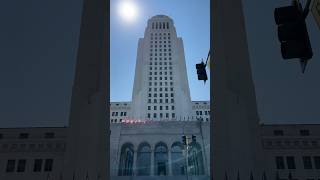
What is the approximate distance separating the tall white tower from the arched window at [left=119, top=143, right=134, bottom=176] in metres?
34.1

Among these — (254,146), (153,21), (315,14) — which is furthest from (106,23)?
(153,21)

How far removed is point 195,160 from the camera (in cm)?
7900

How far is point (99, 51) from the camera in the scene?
23312 mm

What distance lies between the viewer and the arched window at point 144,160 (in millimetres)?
79500

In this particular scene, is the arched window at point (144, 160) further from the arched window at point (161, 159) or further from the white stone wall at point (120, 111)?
the white stone wall at point (120, 111)

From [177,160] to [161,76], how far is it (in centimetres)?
5234

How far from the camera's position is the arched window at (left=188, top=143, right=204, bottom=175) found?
7548cm

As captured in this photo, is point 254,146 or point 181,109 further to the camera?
point 181,109

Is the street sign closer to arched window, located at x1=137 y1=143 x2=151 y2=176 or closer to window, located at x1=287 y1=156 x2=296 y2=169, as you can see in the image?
window, located at x1=287 y1=156 x2=296 y2=169

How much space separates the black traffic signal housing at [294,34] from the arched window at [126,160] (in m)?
72.8

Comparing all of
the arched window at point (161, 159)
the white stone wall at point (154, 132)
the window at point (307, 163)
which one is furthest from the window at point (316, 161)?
the arched window at point (161, 159)

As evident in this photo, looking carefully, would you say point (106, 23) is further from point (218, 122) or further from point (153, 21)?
point (153, 21)

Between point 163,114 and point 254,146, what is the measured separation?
321 feet

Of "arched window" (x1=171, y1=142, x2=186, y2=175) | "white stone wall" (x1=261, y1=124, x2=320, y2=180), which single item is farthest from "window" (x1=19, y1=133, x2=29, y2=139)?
"arched window" (x1=171, y1=142, x2=186, y2=175)
